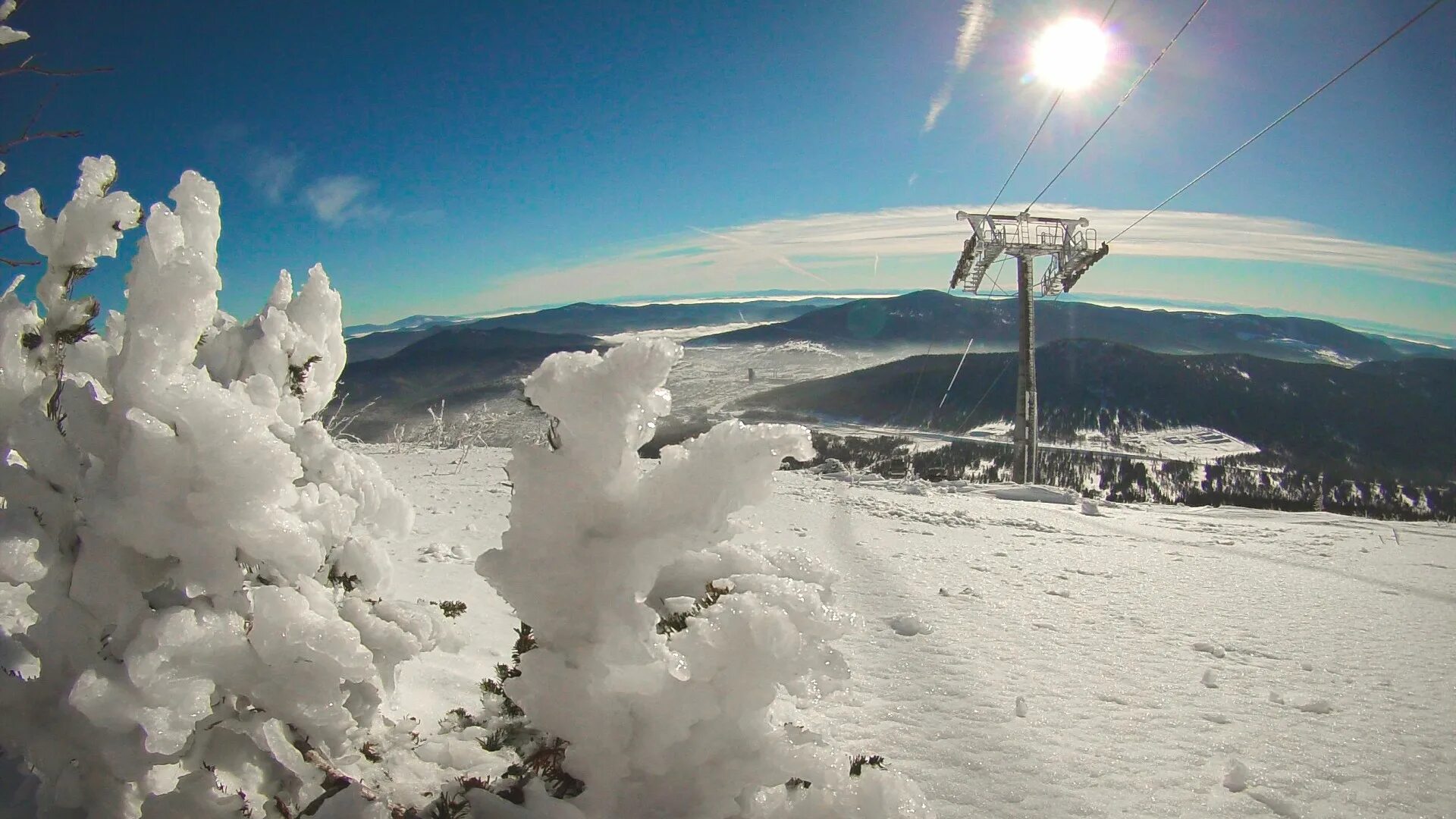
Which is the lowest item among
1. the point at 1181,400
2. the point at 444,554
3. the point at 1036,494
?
the point at 1181,400

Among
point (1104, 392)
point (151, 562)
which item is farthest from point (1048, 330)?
point (151, 562)

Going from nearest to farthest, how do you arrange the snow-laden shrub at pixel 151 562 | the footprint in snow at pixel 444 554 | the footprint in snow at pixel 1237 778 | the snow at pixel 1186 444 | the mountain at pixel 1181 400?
the snow-laden shrub at pixel 151 562, the footprint in snow at pixel 1237 778, the footprint in snow at pixel 444 554, the snow at pixel 1186 444, the mountain at pixel 1181 400

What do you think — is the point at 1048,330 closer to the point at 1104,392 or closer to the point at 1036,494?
the point at 1104,392

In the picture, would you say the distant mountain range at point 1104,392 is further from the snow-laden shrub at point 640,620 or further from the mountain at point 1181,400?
the snow-laden shrub at point 640,620

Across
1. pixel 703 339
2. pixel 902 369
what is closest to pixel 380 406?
pixel 902 369

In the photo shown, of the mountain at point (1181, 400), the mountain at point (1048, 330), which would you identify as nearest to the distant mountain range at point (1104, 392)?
the mountain at point (1181, 400)

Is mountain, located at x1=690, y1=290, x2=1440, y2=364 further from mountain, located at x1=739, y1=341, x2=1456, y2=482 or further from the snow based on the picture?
the snow
